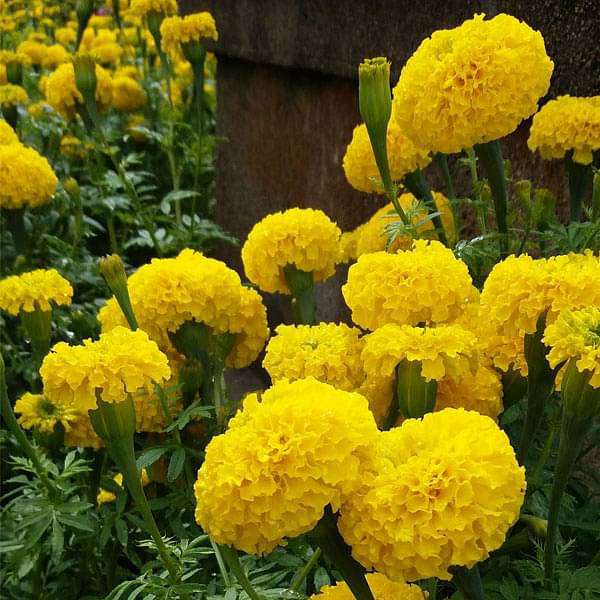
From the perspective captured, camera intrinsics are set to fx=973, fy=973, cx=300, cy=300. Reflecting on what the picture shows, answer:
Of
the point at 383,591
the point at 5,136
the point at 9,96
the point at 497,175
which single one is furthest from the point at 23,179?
the point at 383,591

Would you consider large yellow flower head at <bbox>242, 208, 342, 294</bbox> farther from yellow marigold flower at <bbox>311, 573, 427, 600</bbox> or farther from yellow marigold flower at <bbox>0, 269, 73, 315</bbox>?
yellow marigold flower at <bbox>311, 573, 427, 600</bbox>

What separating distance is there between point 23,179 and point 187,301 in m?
0.91

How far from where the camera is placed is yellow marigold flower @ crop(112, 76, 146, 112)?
3.11 m

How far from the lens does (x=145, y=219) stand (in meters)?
2.36

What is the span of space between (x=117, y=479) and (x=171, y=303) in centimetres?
48

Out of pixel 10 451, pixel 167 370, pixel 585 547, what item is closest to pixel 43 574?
pixel 10 451

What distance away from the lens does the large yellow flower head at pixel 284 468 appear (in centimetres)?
74

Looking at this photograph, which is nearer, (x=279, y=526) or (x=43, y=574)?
(x=279, y=526)

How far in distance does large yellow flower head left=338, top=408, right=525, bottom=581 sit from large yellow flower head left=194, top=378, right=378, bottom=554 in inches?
1.0

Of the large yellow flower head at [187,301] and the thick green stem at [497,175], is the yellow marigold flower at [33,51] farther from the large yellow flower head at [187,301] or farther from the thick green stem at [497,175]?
the thick green stem at [497,175]

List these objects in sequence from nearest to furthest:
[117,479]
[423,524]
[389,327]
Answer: [423,524], [389,327], [117,479]

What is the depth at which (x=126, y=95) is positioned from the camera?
10.3 feet

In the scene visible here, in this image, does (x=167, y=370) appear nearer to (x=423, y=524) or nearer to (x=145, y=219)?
(x=423, y=524)

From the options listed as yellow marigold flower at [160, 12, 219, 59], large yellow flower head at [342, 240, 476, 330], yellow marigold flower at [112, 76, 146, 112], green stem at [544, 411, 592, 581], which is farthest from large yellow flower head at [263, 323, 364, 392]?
yellow marigold flower at [112, 76, 146, 112]
